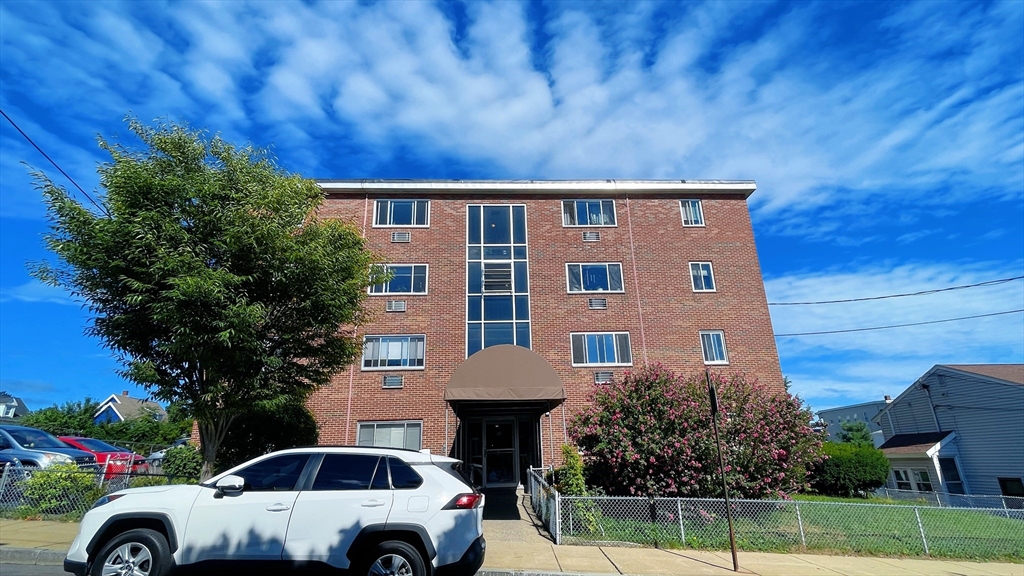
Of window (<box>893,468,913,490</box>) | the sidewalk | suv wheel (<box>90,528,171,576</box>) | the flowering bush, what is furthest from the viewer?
window (<box>893,468,913,490</box>)

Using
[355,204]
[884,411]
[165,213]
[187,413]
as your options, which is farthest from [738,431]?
[884,411]

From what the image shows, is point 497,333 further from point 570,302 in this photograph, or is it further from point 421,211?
point 421,211

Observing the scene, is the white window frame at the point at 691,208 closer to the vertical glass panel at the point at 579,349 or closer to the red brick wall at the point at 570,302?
the red brick wall at the point at 570,302

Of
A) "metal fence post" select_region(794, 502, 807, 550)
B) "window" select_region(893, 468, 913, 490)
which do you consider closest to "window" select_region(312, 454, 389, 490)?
"metal fence post" select_region(794, 502, 807, 550)

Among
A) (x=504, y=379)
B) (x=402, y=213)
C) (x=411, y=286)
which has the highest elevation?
(x=402, y=213)

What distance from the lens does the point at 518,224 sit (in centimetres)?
2056

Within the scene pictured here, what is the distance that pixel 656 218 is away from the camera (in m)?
20.9

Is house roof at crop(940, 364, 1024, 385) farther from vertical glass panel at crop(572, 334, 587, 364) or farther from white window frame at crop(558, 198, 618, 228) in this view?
vertical glass panel at crop(572, 334, 587, 364)

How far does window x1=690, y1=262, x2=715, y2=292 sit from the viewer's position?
1989 centimetres

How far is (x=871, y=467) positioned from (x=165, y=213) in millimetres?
22970

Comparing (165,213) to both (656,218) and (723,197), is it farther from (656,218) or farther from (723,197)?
(723,197)

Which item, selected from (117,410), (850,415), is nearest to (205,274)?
(117,410)

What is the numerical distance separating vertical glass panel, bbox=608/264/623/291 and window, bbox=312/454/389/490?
49.7ft

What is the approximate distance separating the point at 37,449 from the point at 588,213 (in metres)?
19.5
